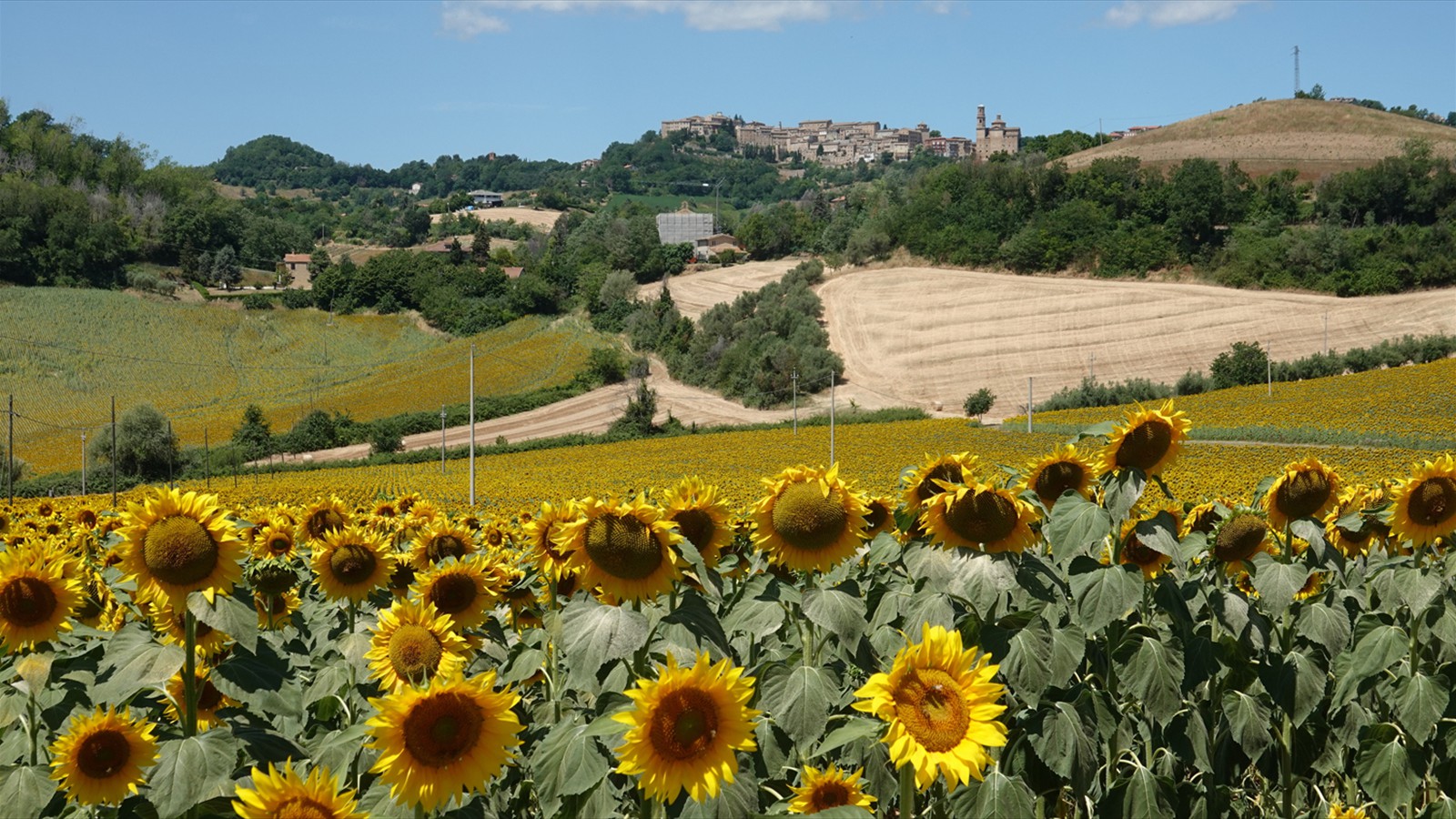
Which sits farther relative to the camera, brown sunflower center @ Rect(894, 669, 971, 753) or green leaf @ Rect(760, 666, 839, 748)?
green leaf @ Rect(760, 666, 839, 748)

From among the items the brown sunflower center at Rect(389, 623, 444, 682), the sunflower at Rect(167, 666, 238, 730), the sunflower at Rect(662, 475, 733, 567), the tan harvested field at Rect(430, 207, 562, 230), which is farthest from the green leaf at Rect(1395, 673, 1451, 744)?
Answer: the tan harvested field at Rect(430, 207, 562, 230)

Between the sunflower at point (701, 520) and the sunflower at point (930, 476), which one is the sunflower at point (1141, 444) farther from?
the sunflower at point (701, 520)

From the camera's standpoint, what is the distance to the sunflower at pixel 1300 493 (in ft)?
15.9

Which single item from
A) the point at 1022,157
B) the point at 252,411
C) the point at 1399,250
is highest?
→ the point at 1022,157

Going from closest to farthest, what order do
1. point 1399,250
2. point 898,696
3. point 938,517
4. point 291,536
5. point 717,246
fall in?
point 898,696, point 938,517, point 291,536, point 1399,250, point 717,246

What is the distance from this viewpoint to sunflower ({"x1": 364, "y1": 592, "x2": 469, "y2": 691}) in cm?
361

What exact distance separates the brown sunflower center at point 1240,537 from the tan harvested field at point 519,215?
161926 mm

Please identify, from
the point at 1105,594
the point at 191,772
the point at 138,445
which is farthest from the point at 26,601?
the point at 138,445

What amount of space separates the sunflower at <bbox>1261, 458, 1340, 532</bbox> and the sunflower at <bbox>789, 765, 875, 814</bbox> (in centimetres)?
254

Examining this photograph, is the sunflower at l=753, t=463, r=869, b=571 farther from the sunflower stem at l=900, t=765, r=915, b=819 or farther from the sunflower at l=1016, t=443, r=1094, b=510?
the sunflower stem at l=900, t=765, r=915, b=819

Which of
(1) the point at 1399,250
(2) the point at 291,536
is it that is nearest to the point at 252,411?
(2) the point at 291,536

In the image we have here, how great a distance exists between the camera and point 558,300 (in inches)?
3772

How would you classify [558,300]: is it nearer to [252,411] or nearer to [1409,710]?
[252,411]

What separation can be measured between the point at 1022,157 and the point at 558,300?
123 ft
